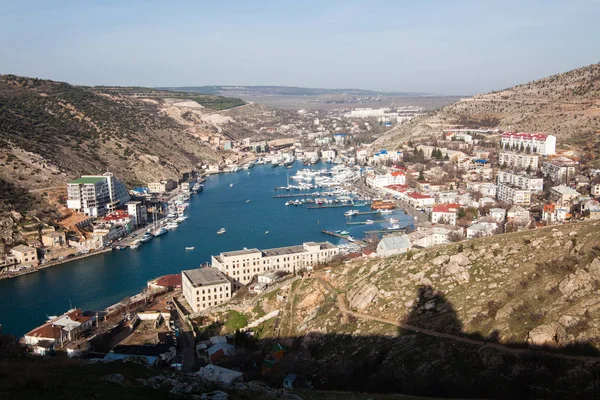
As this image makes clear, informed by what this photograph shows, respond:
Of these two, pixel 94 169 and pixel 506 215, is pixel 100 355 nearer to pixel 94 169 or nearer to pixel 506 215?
pixel 506 215

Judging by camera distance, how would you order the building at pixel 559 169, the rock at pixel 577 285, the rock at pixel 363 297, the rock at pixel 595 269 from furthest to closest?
the building at pixel 559 169, the rock at pixel 363 297, the rock at pixel 595 269, the rock at pixel 577 285

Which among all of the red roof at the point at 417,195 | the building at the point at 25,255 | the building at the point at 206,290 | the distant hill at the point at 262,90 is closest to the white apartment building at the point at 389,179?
the red roof at the point at 417,195

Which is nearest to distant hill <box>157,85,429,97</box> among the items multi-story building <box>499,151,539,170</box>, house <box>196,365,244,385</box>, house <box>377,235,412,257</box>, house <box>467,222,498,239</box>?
multi-story building <box>499,151,539,170</box>

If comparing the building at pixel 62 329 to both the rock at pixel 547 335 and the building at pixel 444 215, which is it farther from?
the building at pixel 444 215

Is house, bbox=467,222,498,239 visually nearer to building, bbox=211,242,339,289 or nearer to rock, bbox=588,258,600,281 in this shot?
building, bbox=211,242,339,289

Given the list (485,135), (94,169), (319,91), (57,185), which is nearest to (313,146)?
(485,135)

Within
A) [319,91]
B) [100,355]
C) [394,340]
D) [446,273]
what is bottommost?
[100,355]
